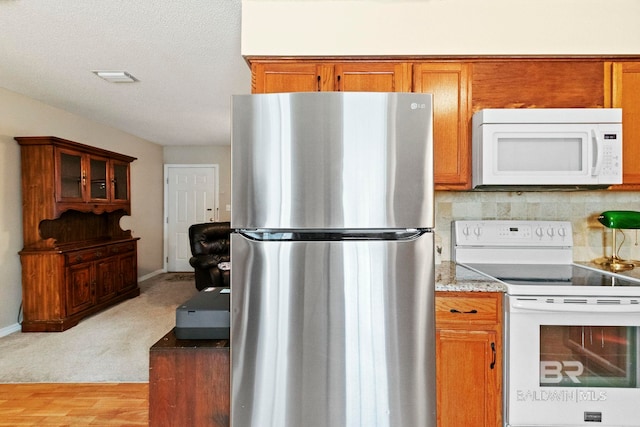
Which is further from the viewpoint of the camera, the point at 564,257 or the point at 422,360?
the point at 564,257

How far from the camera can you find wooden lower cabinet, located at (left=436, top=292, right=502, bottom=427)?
1.72 metres

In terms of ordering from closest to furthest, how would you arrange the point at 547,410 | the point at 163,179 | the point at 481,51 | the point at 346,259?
the point at 346,259 → the point at 547,410 → the point at 481,51 → the point at 163,179

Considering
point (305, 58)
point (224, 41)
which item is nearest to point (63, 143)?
point (224, 41)

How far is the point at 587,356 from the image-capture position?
168cm

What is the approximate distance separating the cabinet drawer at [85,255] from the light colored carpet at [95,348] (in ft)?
2.08

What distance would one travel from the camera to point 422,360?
4.83ft

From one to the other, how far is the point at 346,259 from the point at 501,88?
1411 mm

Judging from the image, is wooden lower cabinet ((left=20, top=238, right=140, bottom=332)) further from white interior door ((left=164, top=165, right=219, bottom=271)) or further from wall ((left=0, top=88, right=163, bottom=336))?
white interior door ((left=164, top=165, right=219, bottom=271))

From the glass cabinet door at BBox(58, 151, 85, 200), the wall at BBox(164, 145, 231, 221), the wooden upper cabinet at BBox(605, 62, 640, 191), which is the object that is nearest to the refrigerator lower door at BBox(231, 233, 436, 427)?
the wooden upper cabinet at BBox(605, 62, 640, 191)

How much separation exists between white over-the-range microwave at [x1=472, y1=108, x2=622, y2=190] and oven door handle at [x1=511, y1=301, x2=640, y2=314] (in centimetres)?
62

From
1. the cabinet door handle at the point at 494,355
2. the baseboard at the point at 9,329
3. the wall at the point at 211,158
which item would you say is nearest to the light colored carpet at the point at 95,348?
the baseboard at the point at 9,329

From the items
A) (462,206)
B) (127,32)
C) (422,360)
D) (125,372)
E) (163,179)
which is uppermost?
(127,32)

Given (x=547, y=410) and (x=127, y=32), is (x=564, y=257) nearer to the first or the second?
(x=547, y=410)

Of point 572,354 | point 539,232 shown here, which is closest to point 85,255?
point 539,232
